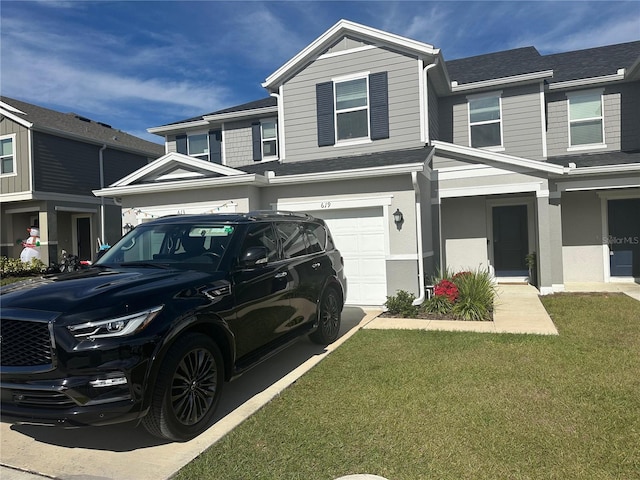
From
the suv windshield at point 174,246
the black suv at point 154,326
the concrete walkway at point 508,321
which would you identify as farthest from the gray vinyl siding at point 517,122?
the suv windshield at point 174,246

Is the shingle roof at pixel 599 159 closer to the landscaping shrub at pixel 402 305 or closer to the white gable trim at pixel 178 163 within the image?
the landscaping shrub at pixel 402 305

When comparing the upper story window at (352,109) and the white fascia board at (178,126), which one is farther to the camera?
the white fascia board at (178,126)

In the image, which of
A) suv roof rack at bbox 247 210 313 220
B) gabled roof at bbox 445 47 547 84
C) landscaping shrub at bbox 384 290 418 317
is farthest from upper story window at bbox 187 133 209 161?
suv roof rack at bbox 247 210 313 220

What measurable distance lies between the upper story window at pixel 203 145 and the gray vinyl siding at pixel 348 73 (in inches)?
170

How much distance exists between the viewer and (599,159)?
1145cm

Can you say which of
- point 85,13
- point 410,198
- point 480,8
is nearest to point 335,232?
point 410,198

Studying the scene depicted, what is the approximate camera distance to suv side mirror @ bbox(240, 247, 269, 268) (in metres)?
4.52

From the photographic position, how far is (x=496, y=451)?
339 centimetres

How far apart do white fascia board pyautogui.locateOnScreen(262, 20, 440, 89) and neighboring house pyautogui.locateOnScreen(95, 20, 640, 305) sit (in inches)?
1.3

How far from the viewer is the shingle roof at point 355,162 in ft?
31.1

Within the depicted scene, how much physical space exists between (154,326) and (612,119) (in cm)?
1339

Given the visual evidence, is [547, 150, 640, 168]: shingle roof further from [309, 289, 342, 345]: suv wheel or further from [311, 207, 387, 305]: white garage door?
[309, 289, 342, 345]: suv wheel

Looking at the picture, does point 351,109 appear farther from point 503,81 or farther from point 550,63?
point 550,63

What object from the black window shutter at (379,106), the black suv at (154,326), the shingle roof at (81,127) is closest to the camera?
the black suv at (154,326)
